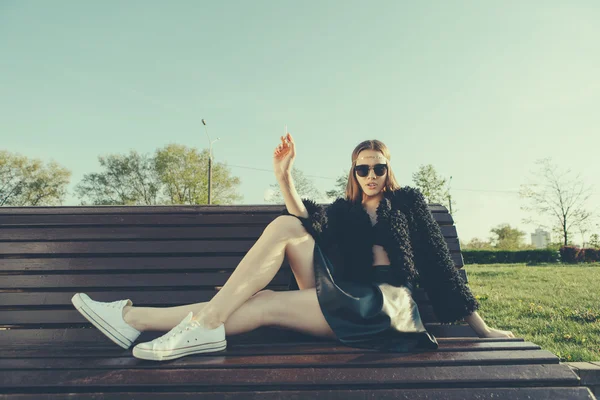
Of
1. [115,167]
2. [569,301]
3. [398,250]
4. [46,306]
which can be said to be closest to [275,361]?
[398,250]

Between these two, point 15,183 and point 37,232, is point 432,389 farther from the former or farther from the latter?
point 15,183

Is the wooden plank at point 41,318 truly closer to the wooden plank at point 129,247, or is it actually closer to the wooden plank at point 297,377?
the wooden plank at point 129,247

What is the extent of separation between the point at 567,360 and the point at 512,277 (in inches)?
244

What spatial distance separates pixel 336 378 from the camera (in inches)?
64.5

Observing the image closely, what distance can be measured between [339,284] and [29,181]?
38.2 m

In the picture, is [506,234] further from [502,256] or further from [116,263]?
[116,263]

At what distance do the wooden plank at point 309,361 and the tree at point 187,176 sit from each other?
33.3 metres

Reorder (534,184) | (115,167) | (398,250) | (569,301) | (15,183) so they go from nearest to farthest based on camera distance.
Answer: (398,250), (569,301), (534,184), (15,183), (115,167)

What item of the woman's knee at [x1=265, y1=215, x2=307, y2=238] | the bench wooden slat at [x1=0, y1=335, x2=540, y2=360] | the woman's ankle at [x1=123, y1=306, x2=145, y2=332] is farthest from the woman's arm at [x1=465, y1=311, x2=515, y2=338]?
the woman's ankle at [x1=123, y1=306, x2=145, y2=332]

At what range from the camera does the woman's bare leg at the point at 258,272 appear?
2.17 meters

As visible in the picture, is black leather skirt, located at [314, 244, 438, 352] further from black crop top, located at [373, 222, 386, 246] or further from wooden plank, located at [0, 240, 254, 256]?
wooden plank, located at [0, 240, 254, 256]

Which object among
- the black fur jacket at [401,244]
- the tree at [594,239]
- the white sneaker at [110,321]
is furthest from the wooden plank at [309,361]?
the tree at [594,239]

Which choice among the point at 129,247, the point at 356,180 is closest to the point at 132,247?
the point at 129,247

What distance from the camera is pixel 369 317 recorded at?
82.3 inches
